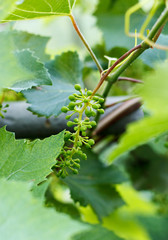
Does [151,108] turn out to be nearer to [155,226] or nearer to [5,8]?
[5,8]

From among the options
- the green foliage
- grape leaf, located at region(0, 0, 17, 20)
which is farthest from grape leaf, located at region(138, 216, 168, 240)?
grape leaf, located at region(0, 0, 17, 20)

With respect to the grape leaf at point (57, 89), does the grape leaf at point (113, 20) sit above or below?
below

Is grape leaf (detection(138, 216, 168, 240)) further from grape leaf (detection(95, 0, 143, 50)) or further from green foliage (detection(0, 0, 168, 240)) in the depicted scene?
grape leaf (detection(95, 0, 143, 50))

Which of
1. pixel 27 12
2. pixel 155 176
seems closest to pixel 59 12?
pixel 27 12

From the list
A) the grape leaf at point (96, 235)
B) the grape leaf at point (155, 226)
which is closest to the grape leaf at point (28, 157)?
the grape leaf at point (96, 235)

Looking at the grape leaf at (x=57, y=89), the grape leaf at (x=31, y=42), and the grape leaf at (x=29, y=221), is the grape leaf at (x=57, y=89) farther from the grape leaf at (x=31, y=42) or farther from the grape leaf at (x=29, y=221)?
the grape leaf at (x=29, y=221)

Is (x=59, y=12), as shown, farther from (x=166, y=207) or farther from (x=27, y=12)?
(x=166, y=207)
